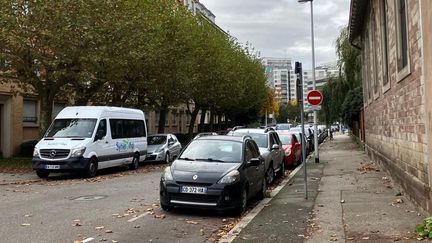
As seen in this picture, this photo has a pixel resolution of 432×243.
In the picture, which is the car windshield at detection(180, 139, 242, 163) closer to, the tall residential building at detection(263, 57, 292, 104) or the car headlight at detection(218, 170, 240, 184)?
the car headlight at detection(218, 170, 240, 184)

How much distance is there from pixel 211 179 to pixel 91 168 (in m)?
8.82

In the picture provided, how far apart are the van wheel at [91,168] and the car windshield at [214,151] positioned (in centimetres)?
687

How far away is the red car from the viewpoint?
20781mm

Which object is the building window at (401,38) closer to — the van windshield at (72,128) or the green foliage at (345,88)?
the van windshield at (72,128)

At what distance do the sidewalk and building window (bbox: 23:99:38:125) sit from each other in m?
20.4

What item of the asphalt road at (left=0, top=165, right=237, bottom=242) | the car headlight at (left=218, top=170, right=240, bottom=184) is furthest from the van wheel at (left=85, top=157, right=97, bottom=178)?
the car headlight at (left=218, top=170, right=240, bottom=184)

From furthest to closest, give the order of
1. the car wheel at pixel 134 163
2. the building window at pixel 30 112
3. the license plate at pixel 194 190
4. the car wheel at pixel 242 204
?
the building window at pixel 30 112 → the car wheel at pixel 134 163 → the car wheel at pixel 242 204 → the license plate at pixel 194 190

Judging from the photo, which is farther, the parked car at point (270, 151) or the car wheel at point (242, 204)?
the parked car at point (270, 151)

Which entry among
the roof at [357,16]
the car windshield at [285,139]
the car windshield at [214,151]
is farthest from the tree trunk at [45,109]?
the roof at [357,16]

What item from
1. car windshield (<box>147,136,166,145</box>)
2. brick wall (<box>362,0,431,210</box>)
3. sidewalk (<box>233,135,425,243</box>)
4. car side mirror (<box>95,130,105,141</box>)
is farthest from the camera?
car windshield (<box>147,136,166,145</box>)

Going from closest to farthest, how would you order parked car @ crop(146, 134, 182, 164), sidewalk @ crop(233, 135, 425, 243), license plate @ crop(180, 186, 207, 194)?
sidewalk @ crop(233, 135, 425, 243) → license plate @ crop(180, 186, 207, 194) → parked car @ crop(146, 134, 182, 164)

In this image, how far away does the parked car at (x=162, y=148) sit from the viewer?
23.6m

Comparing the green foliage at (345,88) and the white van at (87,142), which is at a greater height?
the green foliage at (345,88)

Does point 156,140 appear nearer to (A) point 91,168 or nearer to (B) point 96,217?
(A) point 91,168
